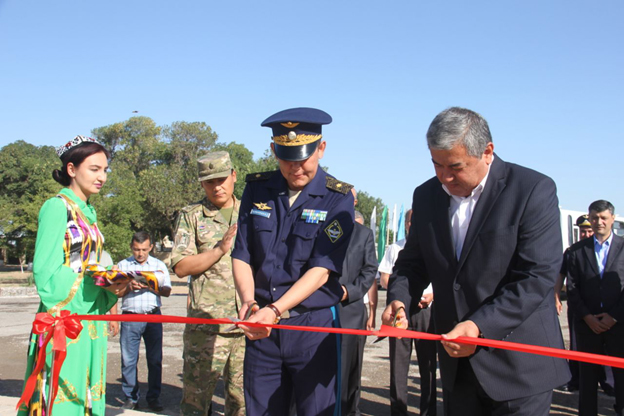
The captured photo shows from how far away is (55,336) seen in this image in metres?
3.12

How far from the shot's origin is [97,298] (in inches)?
139

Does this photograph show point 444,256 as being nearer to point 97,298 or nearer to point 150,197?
point 97,298

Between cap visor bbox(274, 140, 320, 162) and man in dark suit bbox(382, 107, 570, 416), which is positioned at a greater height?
cap visor bbox(274, 140, 320, 162)

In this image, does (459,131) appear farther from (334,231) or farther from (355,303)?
(355,303)

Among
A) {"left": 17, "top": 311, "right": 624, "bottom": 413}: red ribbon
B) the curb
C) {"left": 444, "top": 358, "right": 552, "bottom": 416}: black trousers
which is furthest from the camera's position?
the curb

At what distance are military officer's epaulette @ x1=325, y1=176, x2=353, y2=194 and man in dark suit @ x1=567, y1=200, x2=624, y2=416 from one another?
3.68 metres

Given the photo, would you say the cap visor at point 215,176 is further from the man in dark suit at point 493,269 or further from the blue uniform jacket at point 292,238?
the man in dark suit at point 493,269

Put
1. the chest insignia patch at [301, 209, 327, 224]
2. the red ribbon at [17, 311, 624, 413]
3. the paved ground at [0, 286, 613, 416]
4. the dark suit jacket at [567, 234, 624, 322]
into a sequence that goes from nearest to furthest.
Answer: the red ribbon at [17, 311, 624, 413] → the chest insignia patch at [301, 209, 327, 224] → the dark suit jacket at [567, 234, 624, 322] → the paved ground at [0, 286, 613, 416]

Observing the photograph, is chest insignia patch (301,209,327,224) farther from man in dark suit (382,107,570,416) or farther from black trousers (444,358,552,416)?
black trousers (444,358,552,416)

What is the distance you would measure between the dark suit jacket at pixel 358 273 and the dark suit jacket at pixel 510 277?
2.38m

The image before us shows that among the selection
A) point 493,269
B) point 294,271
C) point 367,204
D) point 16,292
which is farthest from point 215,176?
point 367,204

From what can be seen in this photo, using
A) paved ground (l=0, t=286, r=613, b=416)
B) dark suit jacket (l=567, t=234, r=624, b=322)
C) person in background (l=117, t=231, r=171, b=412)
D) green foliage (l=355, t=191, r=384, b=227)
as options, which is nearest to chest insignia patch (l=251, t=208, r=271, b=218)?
paved ground (l=0, t=286, r=613, b=416)

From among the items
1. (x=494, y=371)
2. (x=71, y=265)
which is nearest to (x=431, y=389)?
(x=494, y=371)

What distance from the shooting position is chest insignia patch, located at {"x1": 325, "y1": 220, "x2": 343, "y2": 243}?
3.07m
